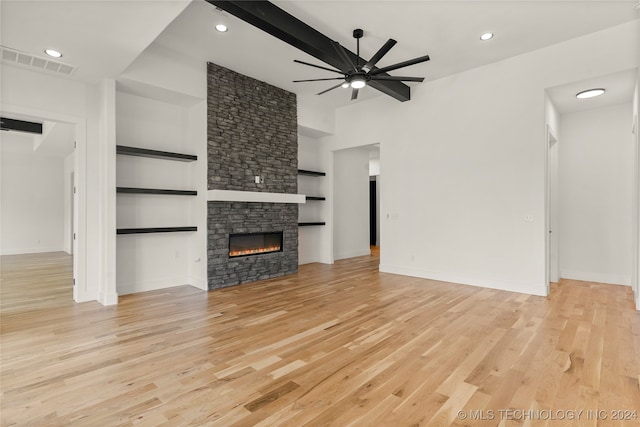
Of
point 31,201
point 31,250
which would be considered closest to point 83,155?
point 31,201

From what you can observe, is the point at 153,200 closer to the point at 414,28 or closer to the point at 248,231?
the point at 248,231

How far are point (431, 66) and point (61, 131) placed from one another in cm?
739

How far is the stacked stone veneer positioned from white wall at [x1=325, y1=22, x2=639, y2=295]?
1810mm

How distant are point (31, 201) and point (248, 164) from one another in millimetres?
8439

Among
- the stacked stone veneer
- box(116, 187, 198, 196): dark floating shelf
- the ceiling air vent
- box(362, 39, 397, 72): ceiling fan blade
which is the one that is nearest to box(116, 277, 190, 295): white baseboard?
the stacked stone veneer

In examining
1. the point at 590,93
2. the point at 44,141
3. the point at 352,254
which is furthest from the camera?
the point at 352,254

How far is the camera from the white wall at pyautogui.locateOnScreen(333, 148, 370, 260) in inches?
312

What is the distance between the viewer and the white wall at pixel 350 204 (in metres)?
7.93

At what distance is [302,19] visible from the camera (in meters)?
3.71

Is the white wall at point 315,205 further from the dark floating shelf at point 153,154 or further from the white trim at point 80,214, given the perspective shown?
the white trim at point 80,214

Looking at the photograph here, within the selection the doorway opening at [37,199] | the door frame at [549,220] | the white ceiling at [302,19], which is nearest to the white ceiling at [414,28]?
the white ceiling at [302,19]

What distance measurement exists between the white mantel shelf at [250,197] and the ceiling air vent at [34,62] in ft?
7.40

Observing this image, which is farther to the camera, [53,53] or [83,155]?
[83,155]

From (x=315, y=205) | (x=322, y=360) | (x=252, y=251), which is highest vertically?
(x=315, y=205)
